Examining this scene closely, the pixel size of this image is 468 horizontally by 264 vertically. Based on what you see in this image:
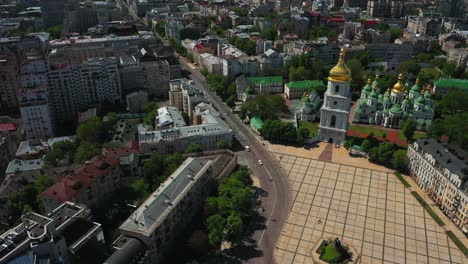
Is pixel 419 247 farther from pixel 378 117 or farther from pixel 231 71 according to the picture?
pixel 231 71

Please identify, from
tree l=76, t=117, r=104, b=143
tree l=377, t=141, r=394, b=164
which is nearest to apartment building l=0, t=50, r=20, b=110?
tree l=76, t=117, r=104, b=143

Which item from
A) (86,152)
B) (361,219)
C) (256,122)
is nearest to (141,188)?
(86,152)

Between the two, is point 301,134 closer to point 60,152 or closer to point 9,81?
point 60,152

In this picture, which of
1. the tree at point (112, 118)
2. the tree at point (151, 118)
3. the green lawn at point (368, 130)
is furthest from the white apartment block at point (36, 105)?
the green lawn at point (368, 130)

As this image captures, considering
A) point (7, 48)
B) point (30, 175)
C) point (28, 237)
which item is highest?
point (7, 48)

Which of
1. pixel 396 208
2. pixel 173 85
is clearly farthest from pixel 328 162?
pixel 173 85

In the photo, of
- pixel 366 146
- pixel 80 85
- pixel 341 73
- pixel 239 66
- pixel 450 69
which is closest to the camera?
pixel 341 73

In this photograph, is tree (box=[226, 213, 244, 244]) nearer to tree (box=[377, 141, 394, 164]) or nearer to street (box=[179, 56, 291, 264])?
street (box=[179, 56, 291, 264])
